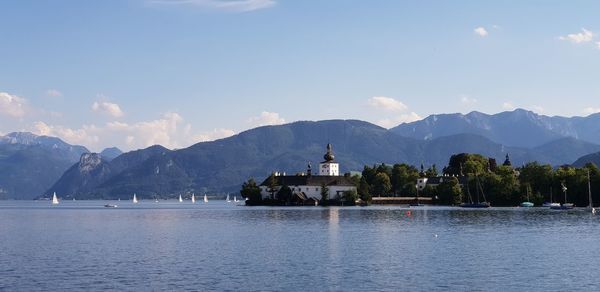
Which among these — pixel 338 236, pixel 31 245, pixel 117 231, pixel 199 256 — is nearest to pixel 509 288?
pixel 199 256

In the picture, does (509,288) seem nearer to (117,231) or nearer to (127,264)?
(127,264)

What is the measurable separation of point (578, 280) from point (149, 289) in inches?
1164

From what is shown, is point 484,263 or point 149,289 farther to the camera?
point 484,263

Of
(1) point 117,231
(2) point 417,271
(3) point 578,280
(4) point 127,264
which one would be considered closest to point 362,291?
(2) point 417,271

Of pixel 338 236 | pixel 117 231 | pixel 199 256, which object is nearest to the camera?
pixel 199 256

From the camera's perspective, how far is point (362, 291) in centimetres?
5119

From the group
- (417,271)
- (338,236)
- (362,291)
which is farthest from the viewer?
(338,236)

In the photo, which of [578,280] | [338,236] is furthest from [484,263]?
[338,236]

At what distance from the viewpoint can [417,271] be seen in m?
61.6

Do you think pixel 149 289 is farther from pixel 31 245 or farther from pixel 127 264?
pixel 31 245

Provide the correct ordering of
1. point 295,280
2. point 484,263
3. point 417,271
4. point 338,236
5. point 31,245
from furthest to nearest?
1. point 338,236
2. point 31,245
3. point 484,263
4. point 417,271
5. point 295,280

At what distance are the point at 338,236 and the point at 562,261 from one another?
1416 inches

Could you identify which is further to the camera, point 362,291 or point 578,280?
point 578,280

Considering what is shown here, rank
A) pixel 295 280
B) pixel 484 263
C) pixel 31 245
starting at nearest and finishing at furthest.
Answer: pixel 295 280 < pixel 484 263 < pixel 31 245
